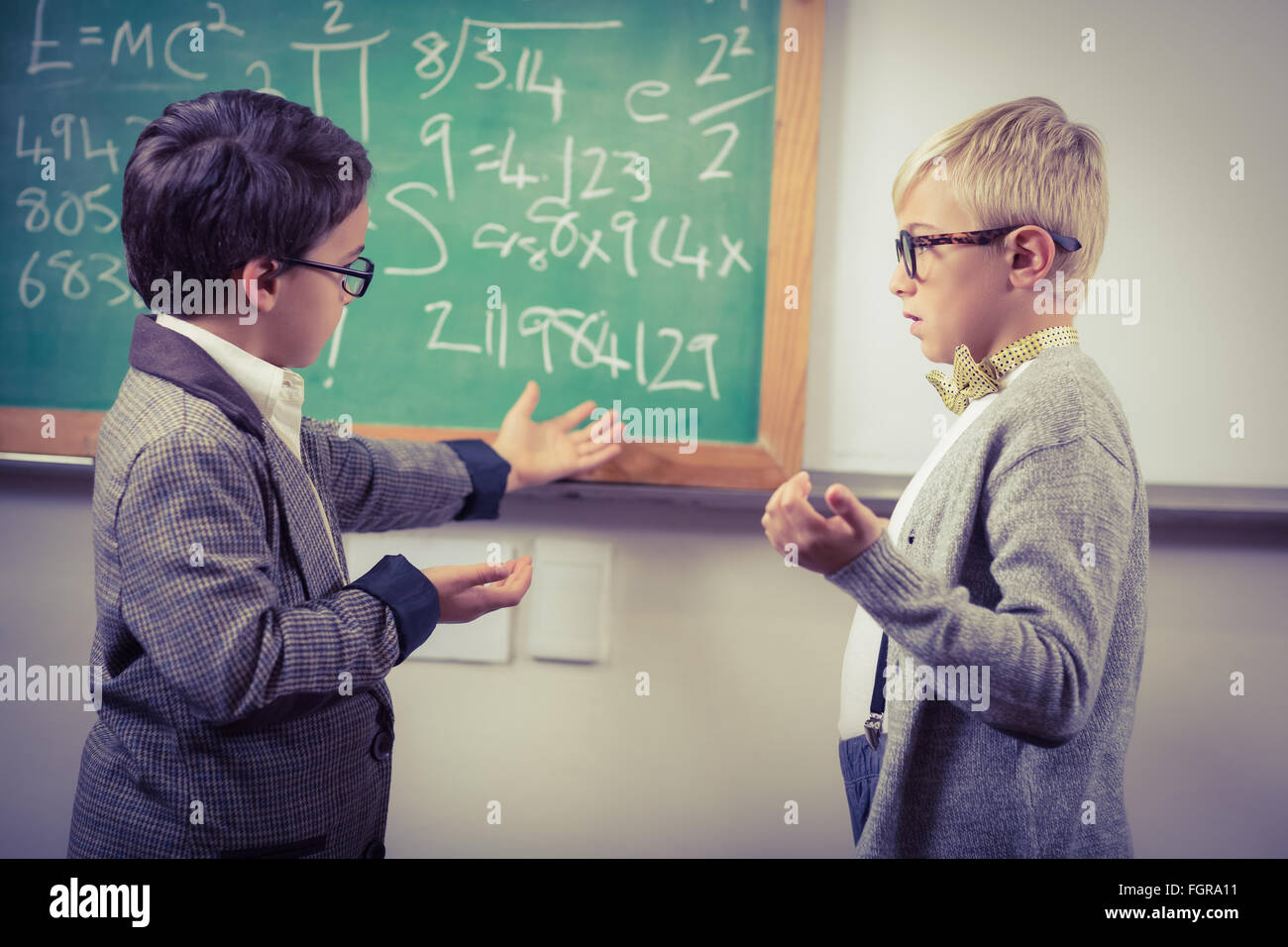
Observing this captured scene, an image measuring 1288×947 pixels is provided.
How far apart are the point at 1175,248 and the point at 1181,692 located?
707mm

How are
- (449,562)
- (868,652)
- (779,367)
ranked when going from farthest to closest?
1. (449,562)
2. (779,367)
3. (868,652)

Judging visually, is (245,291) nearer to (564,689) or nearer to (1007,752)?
(564,689)

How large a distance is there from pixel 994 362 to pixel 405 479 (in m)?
0.76

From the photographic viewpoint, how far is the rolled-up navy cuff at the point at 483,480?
47.9 inches

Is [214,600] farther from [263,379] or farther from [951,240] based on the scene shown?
[951,240]

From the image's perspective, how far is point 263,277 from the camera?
91 cm

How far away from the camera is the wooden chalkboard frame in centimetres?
124

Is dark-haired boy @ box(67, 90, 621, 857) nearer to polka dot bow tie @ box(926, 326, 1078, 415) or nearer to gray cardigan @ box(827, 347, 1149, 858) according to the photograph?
gray cardigan @ box(827, 347, 1149, 858)

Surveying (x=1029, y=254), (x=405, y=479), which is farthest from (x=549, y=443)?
(x=1029, y=254)

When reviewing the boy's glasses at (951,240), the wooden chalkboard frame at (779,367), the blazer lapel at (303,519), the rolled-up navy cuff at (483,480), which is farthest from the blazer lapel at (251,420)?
the boy's glasses at (951,240)

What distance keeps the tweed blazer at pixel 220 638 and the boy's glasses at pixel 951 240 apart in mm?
642

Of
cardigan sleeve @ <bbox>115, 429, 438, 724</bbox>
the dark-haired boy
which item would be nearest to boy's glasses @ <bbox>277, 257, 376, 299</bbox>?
the dark-haired boy

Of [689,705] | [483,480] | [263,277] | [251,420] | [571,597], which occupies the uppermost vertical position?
[263,277]

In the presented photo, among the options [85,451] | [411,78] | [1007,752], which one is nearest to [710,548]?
[1007,752]
